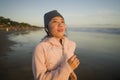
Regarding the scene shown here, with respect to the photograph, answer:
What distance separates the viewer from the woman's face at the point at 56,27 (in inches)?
87.6

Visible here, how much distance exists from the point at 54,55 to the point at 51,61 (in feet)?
0.28

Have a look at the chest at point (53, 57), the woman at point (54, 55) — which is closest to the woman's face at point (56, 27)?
the woman at point (54, 55)

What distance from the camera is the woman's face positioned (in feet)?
7.30

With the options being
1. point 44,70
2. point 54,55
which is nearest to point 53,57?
point 54,55

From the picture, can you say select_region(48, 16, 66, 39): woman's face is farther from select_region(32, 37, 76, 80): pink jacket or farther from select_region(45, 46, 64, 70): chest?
select_region(45, 46, 64, 70): chest

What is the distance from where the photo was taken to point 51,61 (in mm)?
2090

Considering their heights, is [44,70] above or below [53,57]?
below

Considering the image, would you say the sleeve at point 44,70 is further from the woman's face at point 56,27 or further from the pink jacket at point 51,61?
the woman's face at point 56,27

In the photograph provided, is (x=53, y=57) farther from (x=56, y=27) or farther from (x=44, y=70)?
(x=56, y=27)

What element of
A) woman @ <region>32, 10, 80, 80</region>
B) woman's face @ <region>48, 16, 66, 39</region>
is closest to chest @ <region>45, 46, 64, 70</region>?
woman @ <region>32, 10, 80, 80</region>

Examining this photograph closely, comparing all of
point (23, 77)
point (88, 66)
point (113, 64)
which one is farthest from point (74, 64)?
point (113, 64)

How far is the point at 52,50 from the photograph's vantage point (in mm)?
2117

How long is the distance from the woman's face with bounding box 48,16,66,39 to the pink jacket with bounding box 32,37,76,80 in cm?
9

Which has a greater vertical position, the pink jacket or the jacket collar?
the jacket collar
